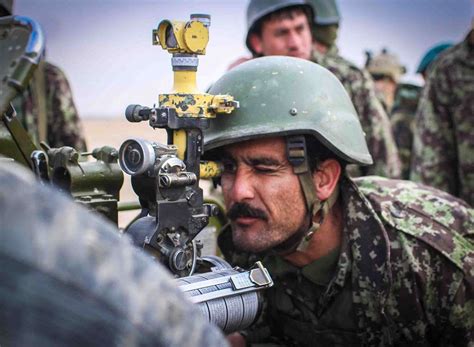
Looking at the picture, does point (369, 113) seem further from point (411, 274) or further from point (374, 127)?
point (411, 274)

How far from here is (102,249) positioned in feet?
2.75

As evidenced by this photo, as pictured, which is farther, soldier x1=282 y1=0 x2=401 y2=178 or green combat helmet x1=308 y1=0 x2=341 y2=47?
green combat helmet x1=308 y1=0 x2=341 y2=47

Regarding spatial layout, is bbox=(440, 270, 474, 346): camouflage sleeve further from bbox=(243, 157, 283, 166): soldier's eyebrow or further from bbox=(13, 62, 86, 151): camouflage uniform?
bbox=(13, 62, 86, 151): camouflage uniform

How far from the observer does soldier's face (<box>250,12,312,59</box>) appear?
19.1 ft

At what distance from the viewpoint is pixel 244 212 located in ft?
9.65

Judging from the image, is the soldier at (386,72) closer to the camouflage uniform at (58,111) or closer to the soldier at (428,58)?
the soldier at (428,58)

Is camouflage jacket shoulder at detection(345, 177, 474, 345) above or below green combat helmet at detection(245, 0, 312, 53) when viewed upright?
below

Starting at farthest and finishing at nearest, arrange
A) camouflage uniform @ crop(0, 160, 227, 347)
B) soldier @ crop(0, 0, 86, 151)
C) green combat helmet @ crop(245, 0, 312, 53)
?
green combat helmet @ crop(245, 0, 312, 53)
soldier @ crop(0, 0, 86, 151)
camouflage uniform @ crop(0, 160, 227, 347)

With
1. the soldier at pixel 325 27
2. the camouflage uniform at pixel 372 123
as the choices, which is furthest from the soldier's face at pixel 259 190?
the soldier at pixel 325 27

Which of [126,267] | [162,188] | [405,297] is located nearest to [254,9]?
[405,297]

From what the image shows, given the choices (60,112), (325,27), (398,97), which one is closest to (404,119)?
(398,97)

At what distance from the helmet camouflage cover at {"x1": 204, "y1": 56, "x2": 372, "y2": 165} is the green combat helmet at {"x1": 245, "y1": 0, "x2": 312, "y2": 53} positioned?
2.96 meters

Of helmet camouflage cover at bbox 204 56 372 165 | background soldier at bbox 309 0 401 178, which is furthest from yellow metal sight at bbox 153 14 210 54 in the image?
background soldier at bbox 309 0 401 178

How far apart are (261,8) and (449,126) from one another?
184 centimetres
